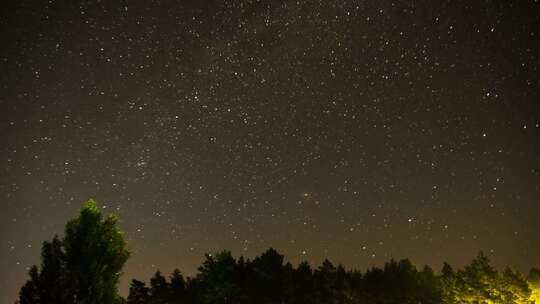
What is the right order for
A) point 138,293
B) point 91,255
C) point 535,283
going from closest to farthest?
point 91,255, point 138,293, point 535,283

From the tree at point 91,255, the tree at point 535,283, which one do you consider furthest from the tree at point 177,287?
the tree at point 535,283

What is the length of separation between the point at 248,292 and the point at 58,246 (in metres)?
→ 18.5

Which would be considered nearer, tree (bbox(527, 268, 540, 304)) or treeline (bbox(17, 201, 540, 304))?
treeline (bbox(17, 201, 540, 304))

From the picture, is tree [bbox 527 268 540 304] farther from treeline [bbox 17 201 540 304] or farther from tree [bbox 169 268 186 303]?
tree [bbox 169 268 186 303]

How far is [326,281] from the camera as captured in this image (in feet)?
123

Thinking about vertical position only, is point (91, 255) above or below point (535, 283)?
below

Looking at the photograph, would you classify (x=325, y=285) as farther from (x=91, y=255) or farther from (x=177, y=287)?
(x=91, y=255)

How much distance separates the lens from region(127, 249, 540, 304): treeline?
34750 millimetres

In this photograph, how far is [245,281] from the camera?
3594 centimetres

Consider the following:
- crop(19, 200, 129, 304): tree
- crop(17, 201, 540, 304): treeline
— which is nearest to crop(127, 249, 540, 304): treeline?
crop(17, 201, 540, 304): treeline

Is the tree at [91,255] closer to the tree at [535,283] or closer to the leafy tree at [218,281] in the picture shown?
the leafy tree at [218,281]

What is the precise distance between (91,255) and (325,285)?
799 inches

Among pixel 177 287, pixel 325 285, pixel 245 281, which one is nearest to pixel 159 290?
pixel 177 287

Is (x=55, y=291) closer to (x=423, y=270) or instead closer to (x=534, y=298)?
(x=423, y=270)
